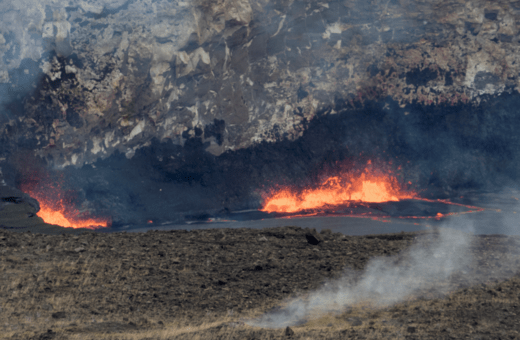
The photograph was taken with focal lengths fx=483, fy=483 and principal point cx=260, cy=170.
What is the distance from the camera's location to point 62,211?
34.5 metres

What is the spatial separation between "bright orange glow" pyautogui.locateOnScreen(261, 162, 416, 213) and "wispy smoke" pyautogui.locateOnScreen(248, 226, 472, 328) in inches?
815

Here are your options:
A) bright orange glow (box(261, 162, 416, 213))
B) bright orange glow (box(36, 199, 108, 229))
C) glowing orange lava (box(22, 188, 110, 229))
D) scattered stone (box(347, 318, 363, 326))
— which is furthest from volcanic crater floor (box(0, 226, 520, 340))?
bright orange glow (box(261, 162, 416, 213))

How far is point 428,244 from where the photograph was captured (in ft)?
60.0

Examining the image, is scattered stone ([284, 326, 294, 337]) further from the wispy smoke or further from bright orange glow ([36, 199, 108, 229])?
bright orange glow ([36, 199, 108, 229])

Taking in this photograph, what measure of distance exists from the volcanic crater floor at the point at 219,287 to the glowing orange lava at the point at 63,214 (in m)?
16.4

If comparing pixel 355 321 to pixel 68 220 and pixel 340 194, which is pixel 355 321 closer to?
pixel 68 220

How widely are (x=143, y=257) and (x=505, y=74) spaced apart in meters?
38.2

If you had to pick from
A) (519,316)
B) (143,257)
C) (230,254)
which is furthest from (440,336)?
(143,257)

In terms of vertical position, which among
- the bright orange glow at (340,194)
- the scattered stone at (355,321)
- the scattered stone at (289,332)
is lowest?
the scattered stone at (355,321)

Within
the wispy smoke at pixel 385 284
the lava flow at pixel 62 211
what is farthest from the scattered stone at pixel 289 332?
the lava flow at pixel 62 211

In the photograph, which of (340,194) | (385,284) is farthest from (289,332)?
(340,194)

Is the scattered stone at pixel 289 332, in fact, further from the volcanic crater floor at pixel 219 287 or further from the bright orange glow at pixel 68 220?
the bright orange glow at pixel 68 220

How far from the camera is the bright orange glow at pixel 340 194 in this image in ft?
126

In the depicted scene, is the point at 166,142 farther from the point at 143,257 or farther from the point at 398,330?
the point at 398,330
